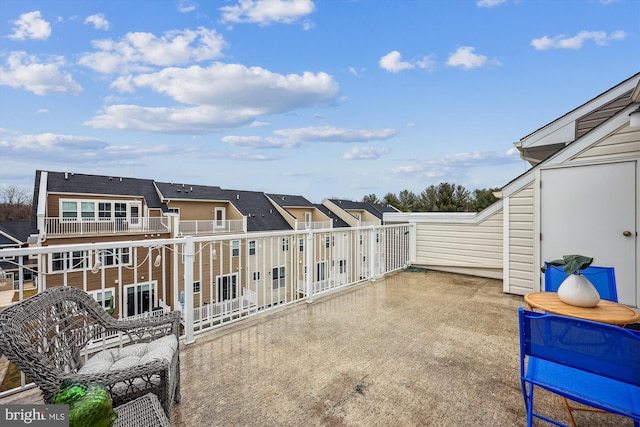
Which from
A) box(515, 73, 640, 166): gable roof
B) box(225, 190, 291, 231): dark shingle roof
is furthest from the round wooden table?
box(225, 190, 291, 231): dark shingle roof

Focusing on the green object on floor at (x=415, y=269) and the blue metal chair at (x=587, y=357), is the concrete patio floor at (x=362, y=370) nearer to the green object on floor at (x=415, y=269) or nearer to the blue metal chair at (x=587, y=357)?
the blue metal chair at (x=587, y=357)

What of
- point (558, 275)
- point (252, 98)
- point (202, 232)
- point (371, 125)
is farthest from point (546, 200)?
point (202, 232)

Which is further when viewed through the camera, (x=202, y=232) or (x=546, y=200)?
(x=202, y=232)

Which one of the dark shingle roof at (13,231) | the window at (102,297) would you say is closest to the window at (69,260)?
the window at (102,297)

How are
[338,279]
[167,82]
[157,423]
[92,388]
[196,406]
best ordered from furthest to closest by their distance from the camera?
[167,82]
[338,279]
[196,406]
[157,423]
[92,388]

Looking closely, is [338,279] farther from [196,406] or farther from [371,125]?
[371,125]

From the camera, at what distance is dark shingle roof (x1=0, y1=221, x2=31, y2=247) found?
1543 centimetres

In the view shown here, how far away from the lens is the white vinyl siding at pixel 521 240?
4.58 m

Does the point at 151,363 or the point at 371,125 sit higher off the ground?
the point at 371,125

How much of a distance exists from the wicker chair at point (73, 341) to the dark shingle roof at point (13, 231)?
1938 centimetres

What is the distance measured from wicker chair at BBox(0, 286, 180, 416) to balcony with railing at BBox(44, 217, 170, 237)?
12.5 metres

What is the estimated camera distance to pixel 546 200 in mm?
4320

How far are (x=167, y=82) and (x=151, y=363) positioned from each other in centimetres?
1262

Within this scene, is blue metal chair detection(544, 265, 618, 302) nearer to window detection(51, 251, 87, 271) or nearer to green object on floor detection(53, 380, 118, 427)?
green object on floor detection(53, 380, 118, 427)
